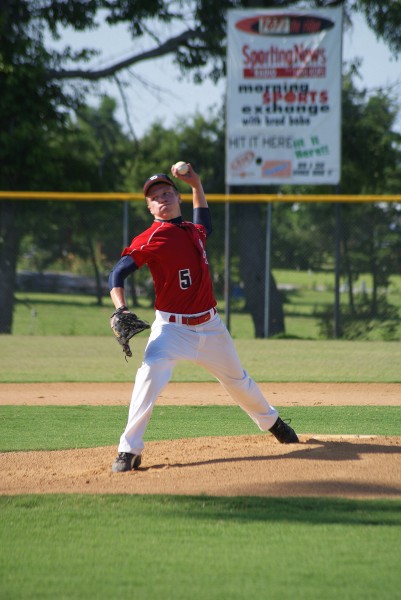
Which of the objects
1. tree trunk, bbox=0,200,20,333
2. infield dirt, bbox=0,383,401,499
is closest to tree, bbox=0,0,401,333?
tree trunk, bbox=0,200,20,333

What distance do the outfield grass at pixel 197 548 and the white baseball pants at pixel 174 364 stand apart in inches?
23.4

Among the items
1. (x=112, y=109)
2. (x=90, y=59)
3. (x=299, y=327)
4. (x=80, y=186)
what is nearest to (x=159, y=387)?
(x=299, y=327)

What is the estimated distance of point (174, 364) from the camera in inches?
217

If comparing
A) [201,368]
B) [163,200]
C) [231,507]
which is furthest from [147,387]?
[201,368]

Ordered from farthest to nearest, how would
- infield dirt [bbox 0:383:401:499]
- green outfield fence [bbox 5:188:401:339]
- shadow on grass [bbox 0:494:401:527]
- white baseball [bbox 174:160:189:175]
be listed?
green outfield fence [bbox 5:188:401:339], white baseball [bbox 174:160:189:175], infield dirt [bbox 0:383:401:499], shadow on grass [bbox 0:494:401:527]

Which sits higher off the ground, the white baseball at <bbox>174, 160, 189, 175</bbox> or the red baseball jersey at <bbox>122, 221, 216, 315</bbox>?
the white baseball at <bbox>174, 160, 189, 175</bbox>

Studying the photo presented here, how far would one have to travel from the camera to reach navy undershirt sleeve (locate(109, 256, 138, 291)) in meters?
5.27

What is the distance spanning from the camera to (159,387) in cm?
534

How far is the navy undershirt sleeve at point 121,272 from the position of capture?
527 cm

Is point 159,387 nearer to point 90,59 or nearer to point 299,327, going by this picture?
point 299,327

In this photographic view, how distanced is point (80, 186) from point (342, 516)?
1404 centimetres

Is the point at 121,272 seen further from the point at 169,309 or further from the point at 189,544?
the point at 189,544

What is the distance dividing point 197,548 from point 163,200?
224cm

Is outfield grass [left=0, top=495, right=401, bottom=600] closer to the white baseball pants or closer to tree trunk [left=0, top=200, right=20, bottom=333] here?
the white baseball pants
